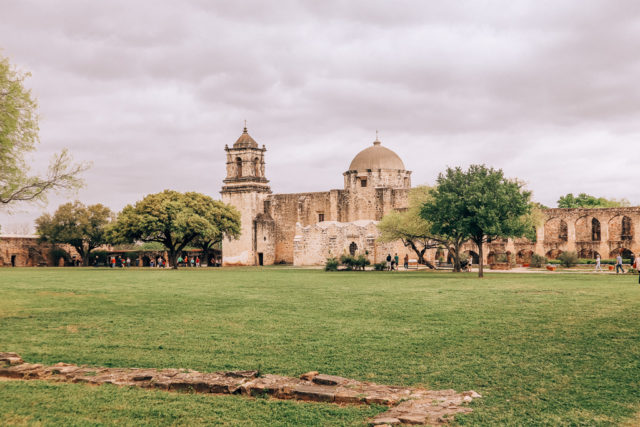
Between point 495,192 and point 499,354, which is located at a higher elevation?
point 495,192

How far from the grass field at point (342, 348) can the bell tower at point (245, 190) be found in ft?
103

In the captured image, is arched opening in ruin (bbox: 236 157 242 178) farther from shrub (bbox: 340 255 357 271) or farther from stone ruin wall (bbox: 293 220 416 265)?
shrub (bbox: 340 255 357 271)

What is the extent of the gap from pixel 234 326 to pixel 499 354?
172 inches

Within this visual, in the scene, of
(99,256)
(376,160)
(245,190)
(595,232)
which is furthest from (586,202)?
(99,256)

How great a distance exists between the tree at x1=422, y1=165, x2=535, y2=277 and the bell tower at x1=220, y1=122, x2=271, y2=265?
2453cm

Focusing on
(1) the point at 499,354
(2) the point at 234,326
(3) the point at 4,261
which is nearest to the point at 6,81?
(2) the point at 234,326

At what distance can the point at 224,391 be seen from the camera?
212 inches

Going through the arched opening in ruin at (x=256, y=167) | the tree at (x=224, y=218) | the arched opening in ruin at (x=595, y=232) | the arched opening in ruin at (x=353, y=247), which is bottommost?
the arched opening in ruin at (x=353, y=247)

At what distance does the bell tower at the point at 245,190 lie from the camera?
4550cm

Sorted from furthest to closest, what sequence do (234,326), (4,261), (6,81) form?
(4,261)
(6,81)
(234,326)

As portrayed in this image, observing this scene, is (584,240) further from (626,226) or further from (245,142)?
(245,142)

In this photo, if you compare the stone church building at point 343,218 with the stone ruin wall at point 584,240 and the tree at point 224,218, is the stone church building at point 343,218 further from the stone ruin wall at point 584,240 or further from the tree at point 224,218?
the tree at point 224,218

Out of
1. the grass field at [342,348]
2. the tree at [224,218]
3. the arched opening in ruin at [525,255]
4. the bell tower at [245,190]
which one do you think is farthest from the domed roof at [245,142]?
the grass field at [342,348]

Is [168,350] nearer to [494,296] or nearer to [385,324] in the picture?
[385,324]
